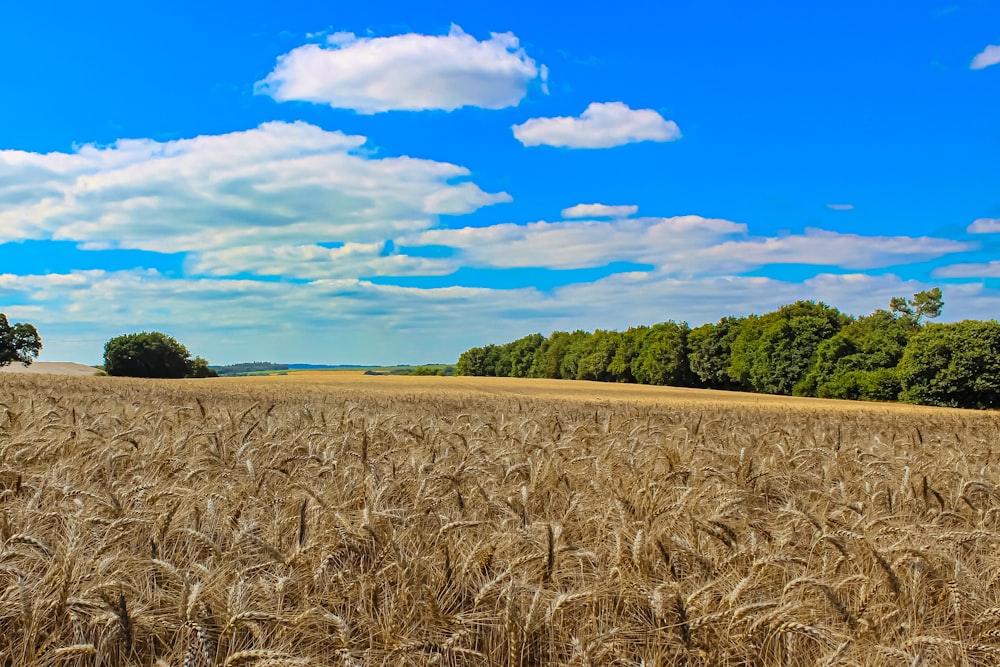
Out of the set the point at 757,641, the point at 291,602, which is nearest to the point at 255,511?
the point at 291,602

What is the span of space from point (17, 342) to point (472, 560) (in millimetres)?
86197

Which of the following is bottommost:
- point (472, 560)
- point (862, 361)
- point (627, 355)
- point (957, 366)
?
point (472, 560)

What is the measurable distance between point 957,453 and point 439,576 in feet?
25.7

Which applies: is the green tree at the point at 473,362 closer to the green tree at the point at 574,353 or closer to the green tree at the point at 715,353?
the green tree at the point at 574,353

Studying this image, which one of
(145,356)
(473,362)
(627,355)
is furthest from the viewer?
(473,362)

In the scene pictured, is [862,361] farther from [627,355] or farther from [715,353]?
[627,355]

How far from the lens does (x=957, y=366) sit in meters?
39.7

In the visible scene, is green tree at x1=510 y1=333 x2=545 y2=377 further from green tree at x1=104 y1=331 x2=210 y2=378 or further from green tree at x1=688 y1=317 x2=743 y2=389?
green tree at x1=104 y1=331 x2=210 y2=378

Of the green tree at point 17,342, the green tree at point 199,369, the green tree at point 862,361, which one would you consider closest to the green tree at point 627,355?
the green tree at point 862,361

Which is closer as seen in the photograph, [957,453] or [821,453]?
[821,453]

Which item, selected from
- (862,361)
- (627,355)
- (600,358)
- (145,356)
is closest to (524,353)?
(600,358)

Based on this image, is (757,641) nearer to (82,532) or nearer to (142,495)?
(82,532)

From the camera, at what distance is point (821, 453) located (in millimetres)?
7633

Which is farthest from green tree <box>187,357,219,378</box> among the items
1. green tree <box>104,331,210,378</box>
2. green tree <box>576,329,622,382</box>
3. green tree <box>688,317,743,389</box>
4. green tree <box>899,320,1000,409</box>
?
green tree <box>899,320,1000,409</box>
